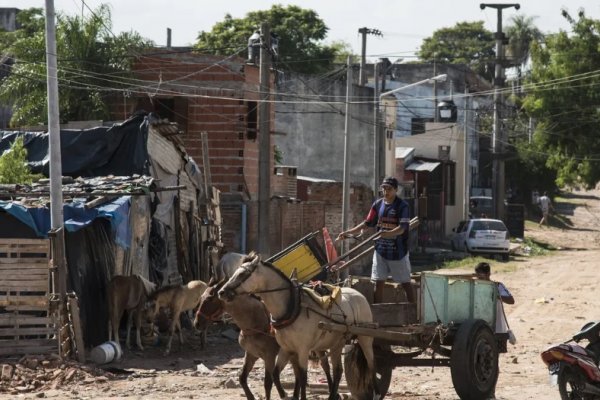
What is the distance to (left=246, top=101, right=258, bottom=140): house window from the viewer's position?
106 feet

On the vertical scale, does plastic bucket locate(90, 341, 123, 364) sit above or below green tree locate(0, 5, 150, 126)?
below

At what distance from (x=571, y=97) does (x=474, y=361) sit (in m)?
36.2

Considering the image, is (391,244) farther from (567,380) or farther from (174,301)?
(174,301)

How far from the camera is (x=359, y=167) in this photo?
48500 mm

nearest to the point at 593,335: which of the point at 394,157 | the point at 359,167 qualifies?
the point at 359,167

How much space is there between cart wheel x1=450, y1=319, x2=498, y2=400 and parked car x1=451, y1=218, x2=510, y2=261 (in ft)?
99.7

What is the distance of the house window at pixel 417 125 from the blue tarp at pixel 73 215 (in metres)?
53.1

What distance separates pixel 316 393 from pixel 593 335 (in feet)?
11.2

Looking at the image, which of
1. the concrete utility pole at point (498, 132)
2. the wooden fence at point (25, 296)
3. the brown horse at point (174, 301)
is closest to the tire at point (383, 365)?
the wooden fence at point (25, 296)

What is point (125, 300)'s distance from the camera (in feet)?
63.0

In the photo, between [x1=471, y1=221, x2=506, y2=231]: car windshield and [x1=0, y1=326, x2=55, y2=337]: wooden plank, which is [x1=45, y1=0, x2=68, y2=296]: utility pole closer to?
[x1=0, y1=326, x2=55, y2=337]: wooden plank

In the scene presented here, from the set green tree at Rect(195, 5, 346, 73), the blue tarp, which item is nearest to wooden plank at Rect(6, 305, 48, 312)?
the blue tarp

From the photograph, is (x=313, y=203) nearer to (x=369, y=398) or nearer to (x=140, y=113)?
(x=140, y=113)

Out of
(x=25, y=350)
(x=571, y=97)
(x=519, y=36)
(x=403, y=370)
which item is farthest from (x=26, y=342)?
(x=519, y=36)
